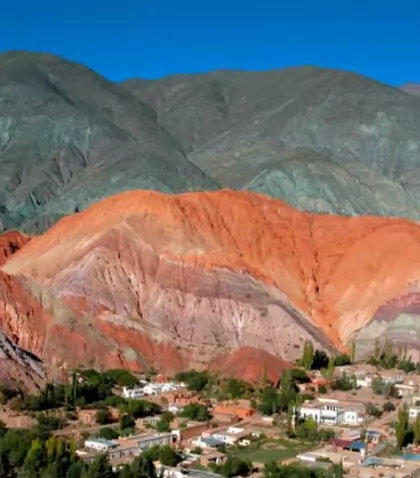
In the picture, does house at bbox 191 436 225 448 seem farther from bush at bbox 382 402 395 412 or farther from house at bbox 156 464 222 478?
bush at bbox 382 402 395 412

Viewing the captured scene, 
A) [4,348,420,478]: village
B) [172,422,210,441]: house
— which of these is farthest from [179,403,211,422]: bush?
[172,422,210,441]: house

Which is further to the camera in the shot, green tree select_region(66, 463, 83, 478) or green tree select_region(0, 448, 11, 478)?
green tree select_region(0, 448, 11, 478)

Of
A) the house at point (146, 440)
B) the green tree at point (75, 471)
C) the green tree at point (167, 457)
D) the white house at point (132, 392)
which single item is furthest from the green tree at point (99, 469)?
the white house at point (132, 392)

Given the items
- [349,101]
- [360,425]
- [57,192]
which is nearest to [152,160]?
[57,192]

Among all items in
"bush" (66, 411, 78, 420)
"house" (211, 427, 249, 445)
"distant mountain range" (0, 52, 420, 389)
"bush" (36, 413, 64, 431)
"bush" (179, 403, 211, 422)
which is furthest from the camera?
"distant mountain range" (0, 52, 420, 389)

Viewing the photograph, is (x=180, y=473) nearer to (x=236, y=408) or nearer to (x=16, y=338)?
(x=236, y=408)
